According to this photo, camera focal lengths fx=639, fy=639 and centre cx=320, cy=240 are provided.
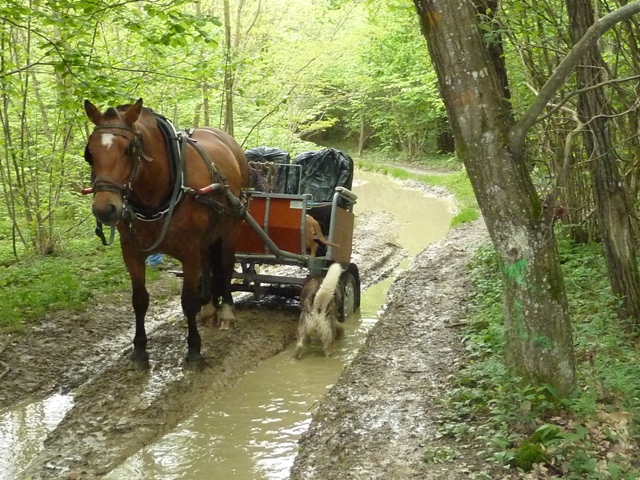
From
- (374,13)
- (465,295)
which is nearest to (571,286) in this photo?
(465,295)

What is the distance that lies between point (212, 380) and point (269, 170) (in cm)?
321

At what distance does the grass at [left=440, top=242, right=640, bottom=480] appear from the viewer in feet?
11.9

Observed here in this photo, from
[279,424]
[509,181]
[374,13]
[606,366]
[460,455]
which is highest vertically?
[374,13]

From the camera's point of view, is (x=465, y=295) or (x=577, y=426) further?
(x=465, y=295)

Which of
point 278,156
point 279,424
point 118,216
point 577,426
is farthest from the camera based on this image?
point 278,156

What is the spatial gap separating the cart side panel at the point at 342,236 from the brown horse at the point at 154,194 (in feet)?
4.31

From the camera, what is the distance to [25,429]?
482cm

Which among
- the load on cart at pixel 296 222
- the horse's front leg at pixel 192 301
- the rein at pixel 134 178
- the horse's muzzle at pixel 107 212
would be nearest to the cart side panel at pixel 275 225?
the load on cart at pixel 296 222

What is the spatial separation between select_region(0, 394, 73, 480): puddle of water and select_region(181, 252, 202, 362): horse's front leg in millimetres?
1115

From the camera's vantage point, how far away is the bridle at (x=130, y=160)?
4.80m

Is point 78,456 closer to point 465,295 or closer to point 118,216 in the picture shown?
point 118,216

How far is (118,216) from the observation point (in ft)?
15.6

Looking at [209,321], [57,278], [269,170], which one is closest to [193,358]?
[209,321]

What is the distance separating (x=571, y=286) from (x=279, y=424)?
385 cm
